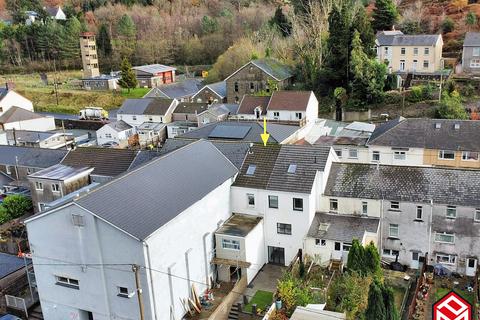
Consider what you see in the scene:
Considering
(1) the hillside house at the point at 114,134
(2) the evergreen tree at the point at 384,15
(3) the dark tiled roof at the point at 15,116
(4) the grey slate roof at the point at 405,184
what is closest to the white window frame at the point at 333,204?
(4) the grey slate roof at the point at 405,184

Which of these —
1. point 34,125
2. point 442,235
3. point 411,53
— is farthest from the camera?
point 34,125

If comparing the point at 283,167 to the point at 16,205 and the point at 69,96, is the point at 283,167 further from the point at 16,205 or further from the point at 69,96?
the point at 69,96

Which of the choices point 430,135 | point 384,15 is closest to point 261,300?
point 430,135

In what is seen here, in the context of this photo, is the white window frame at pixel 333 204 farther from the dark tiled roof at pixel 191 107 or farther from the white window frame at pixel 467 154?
the dark tiled roof at pixel 191 107

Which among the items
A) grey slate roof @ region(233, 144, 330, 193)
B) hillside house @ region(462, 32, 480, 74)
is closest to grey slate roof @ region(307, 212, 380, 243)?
grey slate roof @ region(233, 144, 330, 193)

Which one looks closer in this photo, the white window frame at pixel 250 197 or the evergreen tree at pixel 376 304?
the evergreen tree at pixel 376 304

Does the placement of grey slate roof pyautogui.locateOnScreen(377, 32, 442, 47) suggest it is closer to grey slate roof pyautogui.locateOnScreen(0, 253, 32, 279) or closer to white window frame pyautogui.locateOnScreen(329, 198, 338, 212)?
white window frame pyautogui.locateOnScreen(329, 198, 338, 212)
